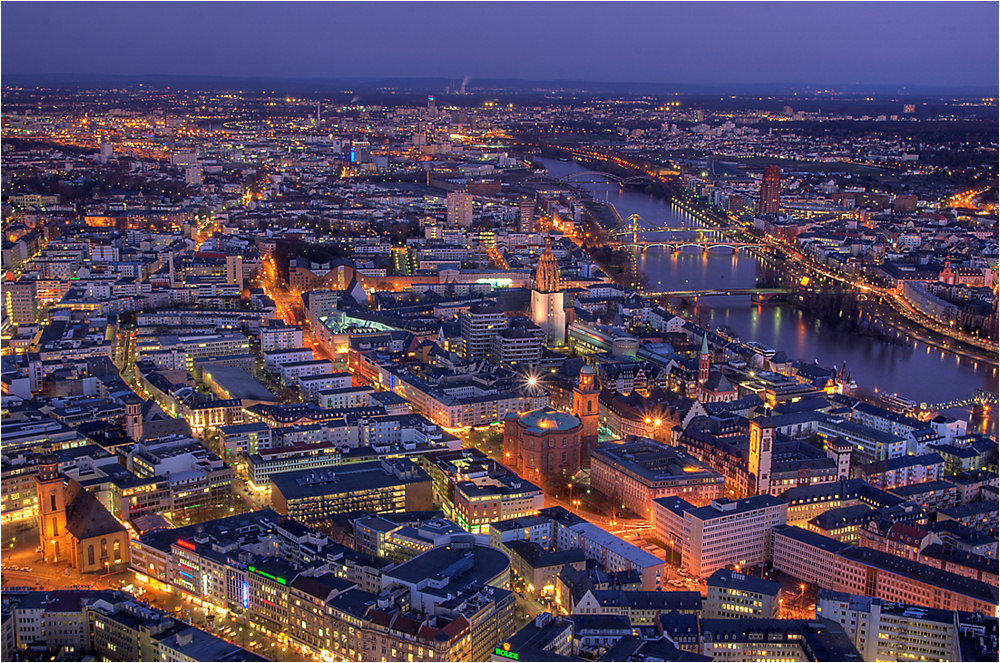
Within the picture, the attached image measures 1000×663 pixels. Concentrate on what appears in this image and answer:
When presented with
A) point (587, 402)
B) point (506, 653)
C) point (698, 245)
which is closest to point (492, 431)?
point (587, 402)

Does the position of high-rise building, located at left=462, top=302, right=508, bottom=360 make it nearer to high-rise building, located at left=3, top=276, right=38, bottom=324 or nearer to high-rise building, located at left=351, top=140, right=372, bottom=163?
high-rise building, located at left=3, top=276, right=38, bottom=324

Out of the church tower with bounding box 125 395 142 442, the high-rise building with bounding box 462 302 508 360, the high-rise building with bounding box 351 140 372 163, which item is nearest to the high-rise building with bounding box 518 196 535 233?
the high-rise building with bounding box 462 302 508 360

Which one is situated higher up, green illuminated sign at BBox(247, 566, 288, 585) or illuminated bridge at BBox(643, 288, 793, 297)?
green illuminated sign at BBox(247, 566, 288, 585)

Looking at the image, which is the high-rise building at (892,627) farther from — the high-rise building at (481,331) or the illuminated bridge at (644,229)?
the illuminated bridge at (644,229)

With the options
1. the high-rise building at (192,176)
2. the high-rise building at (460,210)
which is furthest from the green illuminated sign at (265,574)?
the high-rise building at (192,176)

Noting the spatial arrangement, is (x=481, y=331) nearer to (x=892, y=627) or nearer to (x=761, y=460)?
(x=761, y=460)

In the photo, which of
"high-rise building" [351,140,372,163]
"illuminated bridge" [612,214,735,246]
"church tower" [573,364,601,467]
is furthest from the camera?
"high-rise building" [351,140,372,163]
